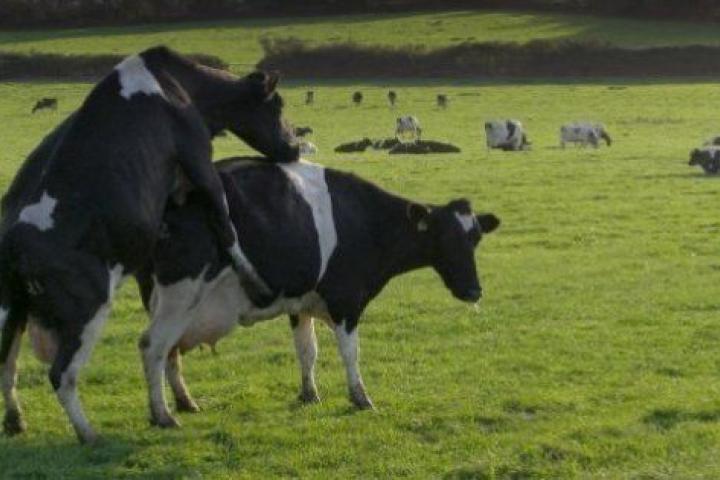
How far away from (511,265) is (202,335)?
9.17 meters

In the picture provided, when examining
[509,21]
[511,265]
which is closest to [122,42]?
[509,21]

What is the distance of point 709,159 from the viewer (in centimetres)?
3259

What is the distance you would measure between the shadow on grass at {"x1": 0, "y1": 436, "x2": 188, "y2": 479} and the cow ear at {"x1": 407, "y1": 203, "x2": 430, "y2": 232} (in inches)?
131

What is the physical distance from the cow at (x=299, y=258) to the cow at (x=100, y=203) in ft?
0.71

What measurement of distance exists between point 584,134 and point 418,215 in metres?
30.3

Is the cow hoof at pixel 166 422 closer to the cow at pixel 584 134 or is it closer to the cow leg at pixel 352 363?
the cow leg at pixel 352 363

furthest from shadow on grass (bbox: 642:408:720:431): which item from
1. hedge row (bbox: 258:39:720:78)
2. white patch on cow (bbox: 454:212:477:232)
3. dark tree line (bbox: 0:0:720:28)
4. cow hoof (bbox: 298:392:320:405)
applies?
dark tree line (bbox: 0:0:720:28)

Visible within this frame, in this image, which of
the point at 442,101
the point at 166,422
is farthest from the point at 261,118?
the point at 442,101

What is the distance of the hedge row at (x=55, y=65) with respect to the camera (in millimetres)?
80375

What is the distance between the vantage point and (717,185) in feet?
97.0

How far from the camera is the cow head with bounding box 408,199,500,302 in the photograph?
1284cm

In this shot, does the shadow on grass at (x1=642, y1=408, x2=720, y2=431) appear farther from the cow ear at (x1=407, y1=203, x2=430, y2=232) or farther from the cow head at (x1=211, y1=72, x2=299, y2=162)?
the cow head at (x1=211, y1=72, x2=299, y2=162)

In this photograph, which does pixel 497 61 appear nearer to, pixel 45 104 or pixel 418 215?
pixel 45 104

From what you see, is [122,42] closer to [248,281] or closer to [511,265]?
[511,265]
